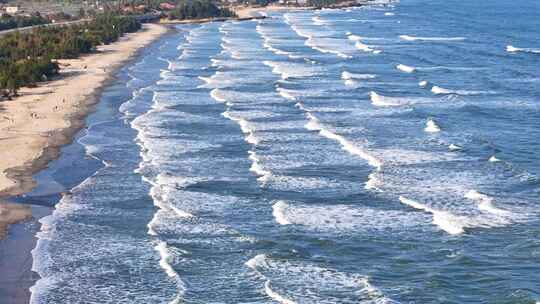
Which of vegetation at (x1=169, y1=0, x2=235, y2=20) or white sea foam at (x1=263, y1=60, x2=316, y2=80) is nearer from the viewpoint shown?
white sea foam at (x1=263, y1=60, x2=316, y2=80)

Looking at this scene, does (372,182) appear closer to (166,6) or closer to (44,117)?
(44,117)

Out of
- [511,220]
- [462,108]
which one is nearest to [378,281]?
[511,220]

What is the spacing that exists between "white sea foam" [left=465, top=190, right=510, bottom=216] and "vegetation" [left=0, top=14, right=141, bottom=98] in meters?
33.1

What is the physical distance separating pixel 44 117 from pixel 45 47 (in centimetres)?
3646

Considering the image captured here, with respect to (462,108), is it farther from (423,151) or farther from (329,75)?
(329,75)

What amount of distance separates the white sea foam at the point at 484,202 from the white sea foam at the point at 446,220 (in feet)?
4.30

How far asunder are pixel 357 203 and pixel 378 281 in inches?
301

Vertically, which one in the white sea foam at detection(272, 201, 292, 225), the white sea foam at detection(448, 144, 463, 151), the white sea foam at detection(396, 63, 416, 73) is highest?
the white sea foam at detection(448, 144, 463, 151)

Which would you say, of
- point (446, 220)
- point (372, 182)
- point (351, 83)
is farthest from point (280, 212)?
point (351, 83)

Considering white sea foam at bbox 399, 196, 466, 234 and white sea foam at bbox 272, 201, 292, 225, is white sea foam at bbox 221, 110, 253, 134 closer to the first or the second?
white sea foam at bbox 272, 201, 292, 225

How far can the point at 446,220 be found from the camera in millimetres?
30750


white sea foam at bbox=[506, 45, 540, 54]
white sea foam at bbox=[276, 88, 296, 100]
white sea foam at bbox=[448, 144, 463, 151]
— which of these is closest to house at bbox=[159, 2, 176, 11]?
white sea foam at bbox=[506, 45, 540, 54]

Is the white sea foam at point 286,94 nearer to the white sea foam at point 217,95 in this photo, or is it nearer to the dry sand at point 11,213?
the white sea foam at point 217,95

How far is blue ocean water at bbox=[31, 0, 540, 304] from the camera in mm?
25391
